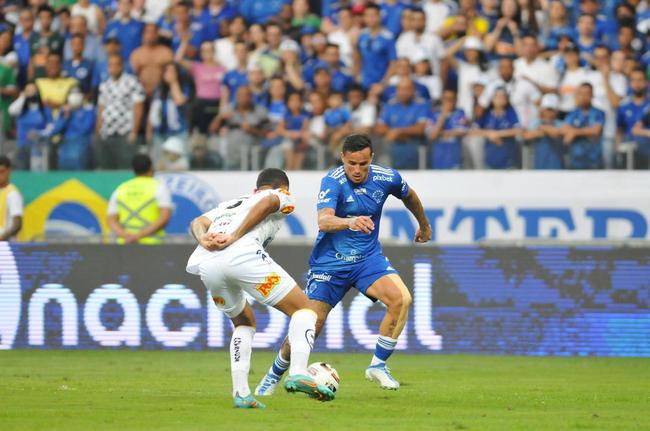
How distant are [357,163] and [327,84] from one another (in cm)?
862

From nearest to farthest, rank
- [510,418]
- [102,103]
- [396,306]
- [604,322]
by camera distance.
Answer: [510,418] → [396,306] → [604,322] → [102,103]

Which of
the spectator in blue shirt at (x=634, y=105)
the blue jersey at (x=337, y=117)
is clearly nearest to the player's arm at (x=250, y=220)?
the blue jersey at (x=337, y=117)

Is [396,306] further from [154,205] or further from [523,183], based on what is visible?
[523,183]

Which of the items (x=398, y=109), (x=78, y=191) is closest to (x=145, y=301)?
(x=78, y=191)

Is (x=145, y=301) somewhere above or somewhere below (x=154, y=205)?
below

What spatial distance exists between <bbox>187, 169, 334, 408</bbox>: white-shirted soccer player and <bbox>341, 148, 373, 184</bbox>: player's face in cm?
126

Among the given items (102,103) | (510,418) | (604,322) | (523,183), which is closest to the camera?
(510,418)

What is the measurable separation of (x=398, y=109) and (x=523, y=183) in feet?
6.82

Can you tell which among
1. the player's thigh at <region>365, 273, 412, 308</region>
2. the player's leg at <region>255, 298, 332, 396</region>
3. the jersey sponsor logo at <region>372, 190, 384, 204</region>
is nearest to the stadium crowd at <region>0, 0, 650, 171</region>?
the jersey sponsor logo at <region>372, 190, 384, 204</region>

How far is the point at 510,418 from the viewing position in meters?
9.32

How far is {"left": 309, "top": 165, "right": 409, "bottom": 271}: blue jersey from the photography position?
1144cm

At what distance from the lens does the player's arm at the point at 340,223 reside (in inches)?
402

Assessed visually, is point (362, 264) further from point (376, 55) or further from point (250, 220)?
point (376, 55)

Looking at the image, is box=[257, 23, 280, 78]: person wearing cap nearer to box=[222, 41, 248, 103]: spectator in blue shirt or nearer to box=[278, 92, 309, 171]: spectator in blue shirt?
box=[222, 41, 248, 103]: spectator in blue shirt
